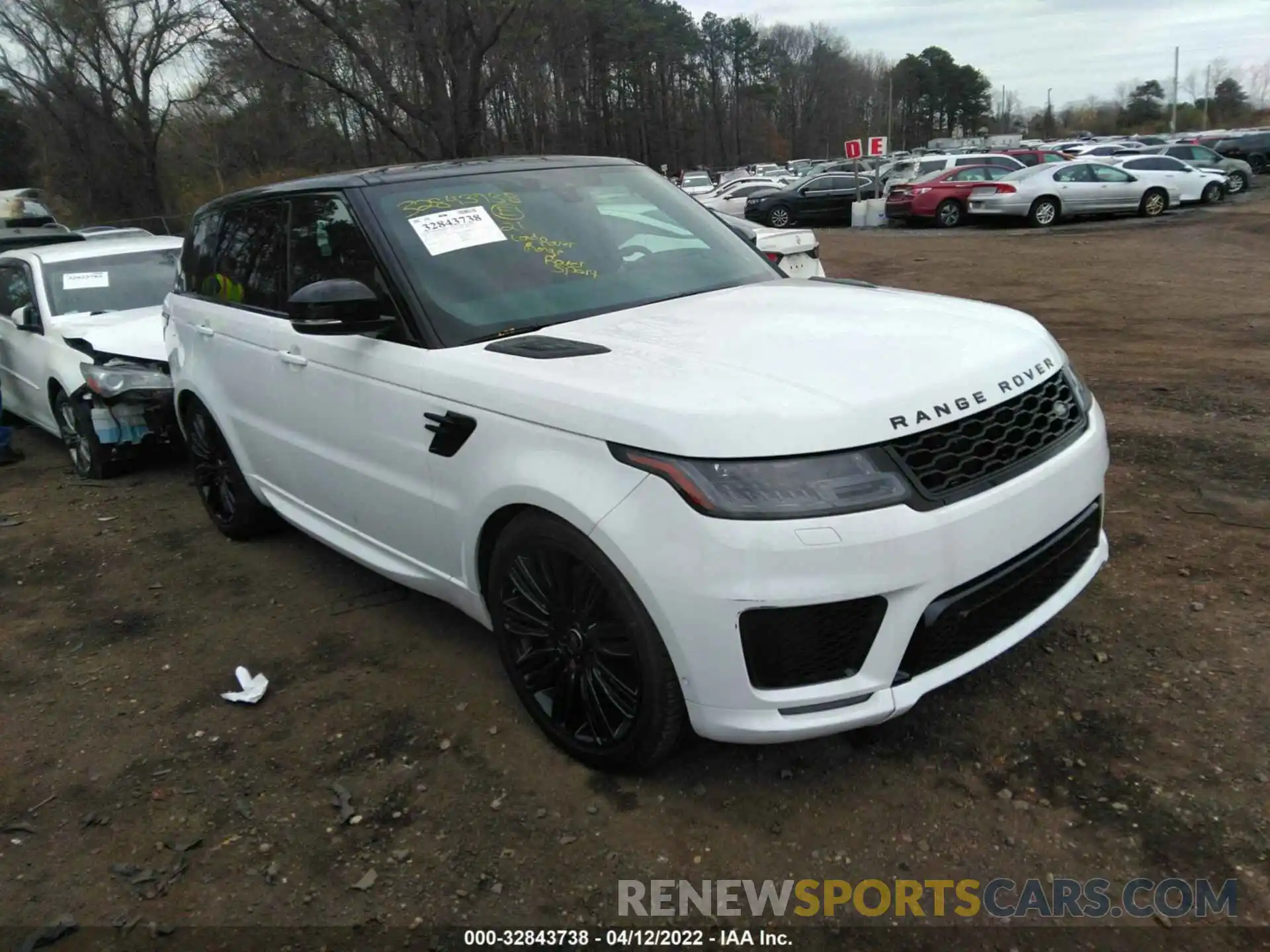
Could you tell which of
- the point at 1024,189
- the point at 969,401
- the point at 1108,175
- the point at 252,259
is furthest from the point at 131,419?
the point at 1108,175

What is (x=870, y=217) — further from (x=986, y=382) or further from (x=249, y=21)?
(x=986, y=382)

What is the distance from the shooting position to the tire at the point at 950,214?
2289 cm

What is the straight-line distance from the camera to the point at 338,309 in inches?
122

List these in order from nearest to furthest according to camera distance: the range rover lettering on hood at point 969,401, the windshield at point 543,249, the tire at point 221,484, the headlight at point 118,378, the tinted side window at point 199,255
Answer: the range rover lettering on hood at point 969,401 < the windshield at point 543,249 < the tinted side window at point 199,255 < the tire at point 221,484 < the headlight at point 118,378

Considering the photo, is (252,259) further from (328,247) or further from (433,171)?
(433,171)

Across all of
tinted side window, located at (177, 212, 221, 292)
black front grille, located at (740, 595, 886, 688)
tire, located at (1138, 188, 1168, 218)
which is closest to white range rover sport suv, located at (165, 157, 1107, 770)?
black front grille, located at (740, 595, 886, 688)

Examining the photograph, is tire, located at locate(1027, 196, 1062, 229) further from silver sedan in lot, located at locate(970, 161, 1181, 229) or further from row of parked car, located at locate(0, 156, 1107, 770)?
row of parked car, located at locate(0, 156, 1107, 770)

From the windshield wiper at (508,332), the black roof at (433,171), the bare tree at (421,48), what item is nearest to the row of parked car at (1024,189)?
the bare tree at (421,48)

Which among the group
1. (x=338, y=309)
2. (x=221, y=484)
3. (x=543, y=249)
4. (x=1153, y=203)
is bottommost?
(x=221, y=484)

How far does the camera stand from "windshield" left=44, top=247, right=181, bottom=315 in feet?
23.0

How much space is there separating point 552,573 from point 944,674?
1.12 metres

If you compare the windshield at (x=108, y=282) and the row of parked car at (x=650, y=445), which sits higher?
the windshield at (x=108, y=282)

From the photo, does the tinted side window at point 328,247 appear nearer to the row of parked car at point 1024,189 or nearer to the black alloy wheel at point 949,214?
the row of parked car at point 1024,189

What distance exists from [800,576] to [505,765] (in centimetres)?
130
